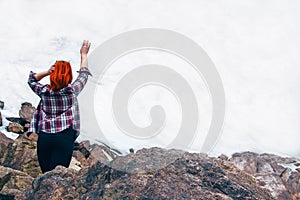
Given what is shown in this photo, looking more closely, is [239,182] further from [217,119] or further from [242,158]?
[242,158]

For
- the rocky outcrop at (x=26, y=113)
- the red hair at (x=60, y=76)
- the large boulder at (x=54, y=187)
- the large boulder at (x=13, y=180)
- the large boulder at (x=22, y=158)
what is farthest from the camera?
the rocky outcrop at (x=26, y=113)

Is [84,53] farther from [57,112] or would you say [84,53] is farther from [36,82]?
[57,112]

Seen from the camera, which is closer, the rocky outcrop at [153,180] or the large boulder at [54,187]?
the rocky outcrop at [153,180]

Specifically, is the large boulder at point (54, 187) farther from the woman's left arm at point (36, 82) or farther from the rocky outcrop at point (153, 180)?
the woman's left arm at point (36, 82)

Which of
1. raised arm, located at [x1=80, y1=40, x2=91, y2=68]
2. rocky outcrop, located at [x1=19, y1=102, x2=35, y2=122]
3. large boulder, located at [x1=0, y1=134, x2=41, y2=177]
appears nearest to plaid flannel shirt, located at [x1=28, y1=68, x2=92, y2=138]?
raised arm, located at [x1=80, y1=40, x2=91, y2=68]

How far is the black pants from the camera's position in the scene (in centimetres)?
472

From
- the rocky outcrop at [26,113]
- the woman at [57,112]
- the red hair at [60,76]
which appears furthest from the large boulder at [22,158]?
the rocky outcrop at [26,113]

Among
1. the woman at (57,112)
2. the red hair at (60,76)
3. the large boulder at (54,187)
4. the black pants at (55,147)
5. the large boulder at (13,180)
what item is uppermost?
Result: the red hair at (60,76)

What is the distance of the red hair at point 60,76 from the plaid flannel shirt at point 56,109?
6 centimetres

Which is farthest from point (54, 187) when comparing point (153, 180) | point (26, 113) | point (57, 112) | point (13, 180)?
point (26, 113)

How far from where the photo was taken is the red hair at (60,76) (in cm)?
446

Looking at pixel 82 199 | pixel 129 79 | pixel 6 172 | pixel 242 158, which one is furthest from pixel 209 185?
pixel 242 158

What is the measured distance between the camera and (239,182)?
4051 mm

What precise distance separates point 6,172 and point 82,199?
298 cm
